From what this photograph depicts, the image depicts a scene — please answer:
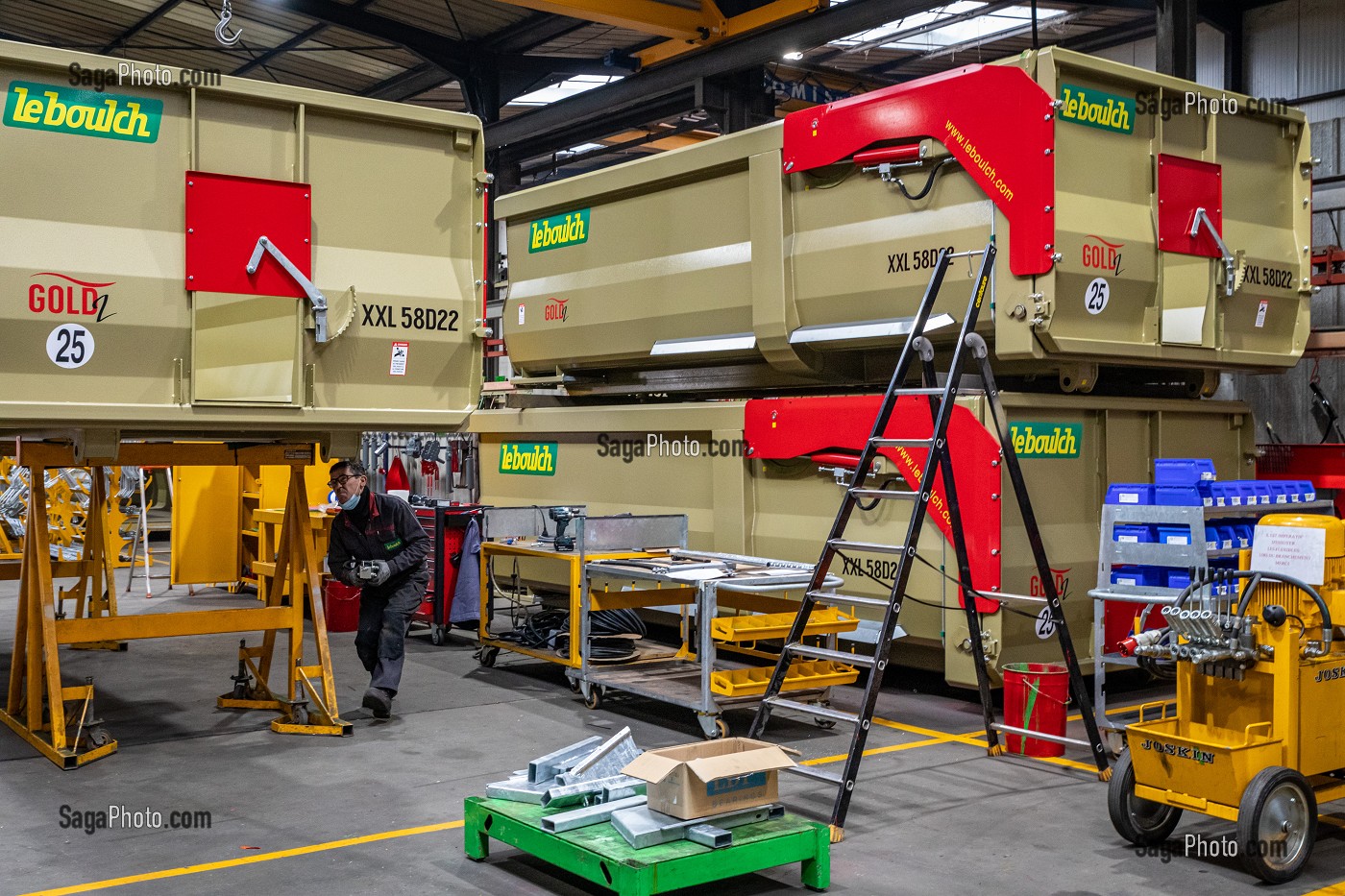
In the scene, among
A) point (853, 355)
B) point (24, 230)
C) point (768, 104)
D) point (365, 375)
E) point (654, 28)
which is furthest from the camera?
point (768, 104)

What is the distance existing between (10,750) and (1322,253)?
973 centimetres

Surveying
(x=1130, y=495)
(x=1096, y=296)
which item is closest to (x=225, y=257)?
(x=1096, y=296)

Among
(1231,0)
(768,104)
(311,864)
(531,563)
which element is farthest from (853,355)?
(1231,0)

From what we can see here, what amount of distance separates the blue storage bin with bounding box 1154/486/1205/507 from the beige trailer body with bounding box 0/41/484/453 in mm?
3488

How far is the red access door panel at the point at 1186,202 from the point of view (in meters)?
6.84

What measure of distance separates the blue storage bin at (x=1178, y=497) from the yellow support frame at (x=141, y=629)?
14.1 feet

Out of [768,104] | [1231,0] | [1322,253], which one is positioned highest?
[1231,0]

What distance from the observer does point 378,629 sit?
721 centimetres

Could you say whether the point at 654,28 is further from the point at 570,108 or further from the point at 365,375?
the point at 365,375

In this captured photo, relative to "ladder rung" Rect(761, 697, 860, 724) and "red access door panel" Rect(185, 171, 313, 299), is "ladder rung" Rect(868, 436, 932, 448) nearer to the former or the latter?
"ladder rung" Rect(761, 697, 860, 724)

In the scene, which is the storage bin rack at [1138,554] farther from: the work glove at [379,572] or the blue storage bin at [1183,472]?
the work glove at [379,572]

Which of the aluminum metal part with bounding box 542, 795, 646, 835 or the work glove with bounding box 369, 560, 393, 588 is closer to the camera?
the aluminum metal part with bounding box 542, 795, 646, 835

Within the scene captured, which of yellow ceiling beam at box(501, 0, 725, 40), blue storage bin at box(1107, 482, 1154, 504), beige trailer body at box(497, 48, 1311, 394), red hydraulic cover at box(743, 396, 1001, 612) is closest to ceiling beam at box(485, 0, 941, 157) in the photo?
yellow ceiling beam at box(501, 0, 725, 40)

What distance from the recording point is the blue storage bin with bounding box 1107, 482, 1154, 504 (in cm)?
613
